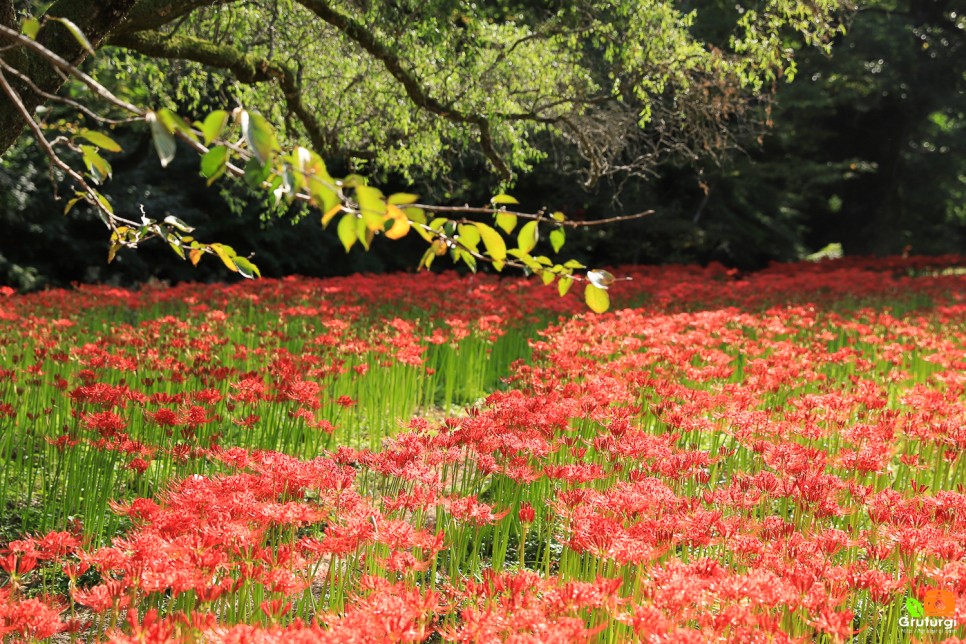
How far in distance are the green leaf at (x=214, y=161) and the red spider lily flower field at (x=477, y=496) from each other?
122cm

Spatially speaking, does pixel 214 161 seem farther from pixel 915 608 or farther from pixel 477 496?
pixel 915 608

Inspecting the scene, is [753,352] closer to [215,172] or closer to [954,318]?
[954,318]

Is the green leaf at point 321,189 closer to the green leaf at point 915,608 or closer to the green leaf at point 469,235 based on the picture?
the green leaf at point 469,235

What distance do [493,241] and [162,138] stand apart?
774 millimetres

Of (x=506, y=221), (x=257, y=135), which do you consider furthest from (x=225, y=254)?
(x=257, y=135)

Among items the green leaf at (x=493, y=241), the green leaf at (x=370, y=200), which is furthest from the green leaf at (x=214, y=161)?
the green leaf at (x=493, y=241)

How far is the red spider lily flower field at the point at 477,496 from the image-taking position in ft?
8.84

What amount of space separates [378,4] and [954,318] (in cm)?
773

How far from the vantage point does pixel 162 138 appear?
1.64m

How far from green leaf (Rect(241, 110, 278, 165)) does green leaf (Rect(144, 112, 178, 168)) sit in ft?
0.46

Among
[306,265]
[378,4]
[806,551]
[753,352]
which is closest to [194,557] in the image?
[806,551]

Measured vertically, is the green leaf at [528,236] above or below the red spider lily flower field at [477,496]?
above

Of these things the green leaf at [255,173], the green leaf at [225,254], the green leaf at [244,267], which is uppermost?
the green leaf at [255,173]

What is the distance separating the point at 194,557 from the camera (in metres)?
2.71
